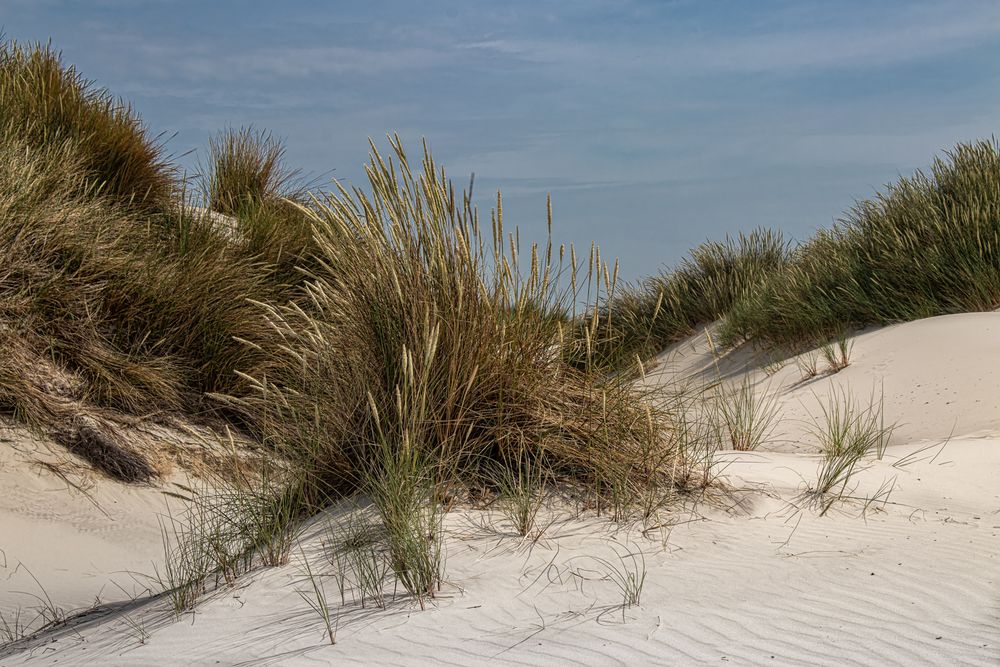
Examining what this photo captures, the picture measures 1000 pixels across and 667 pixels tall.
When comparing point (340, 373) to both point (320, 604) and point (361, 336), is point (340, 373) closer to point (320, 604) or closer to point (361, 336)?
point (361, 336)

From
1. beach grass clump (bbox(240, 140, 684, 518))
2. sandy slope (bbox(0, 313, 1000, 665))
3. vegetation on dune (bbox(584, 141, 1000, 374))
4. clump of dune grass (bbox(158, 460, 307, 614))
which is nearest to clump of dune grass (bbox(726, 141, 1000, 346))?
vegetation on dune (bbox(584, 141, 1000, 374))

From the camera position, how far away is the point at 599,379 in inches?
175

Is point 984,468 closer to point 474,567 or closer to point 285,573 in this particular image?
point 474,567

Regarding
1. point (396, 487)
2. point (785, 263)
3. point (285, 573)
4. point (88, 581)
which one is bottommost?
point (88, 581)

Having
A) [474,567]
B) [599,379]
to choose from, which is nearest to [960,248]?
[599,379]

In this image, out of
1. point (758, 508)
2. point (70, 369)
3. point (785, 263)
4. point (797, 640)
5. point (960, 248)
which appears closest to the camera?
point (797, 640)

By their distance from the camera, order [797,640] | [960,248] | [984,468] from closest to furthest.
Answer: [797,640]
[984,468]
[960,248]

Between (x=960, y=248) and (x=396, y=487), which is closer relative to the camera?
(x=396, y=487)

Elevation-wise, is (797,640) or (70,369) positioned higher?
(70,369)

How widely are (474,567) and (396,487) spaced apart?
411 mm

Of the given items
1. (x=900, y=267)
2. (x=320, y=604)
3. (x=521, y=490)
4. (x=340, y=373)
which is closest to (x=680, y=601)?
(x=521, y=490)

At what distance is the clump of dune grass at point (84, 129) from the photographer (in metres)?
8.08

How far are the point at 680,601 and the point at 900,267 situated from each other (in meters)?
7.56

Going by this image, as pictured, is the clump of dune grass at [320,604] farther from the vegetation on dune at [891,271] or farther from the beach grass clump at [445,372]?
the vegetation on dune at [891,271]
